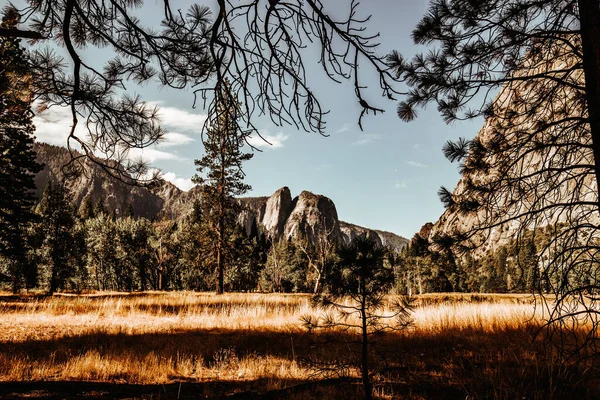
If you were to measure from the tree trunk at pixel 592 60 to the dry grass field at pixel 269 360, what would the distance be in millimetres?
2173

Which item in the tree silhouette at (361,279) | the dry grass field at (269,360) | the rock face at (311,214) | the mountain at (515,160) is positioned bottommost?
the dry grass field at (269,360)

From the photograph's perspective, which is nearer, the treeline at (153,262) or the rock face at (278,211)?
the treeline at (153,262)

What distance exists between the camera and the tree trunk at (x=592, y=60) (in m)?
2.63

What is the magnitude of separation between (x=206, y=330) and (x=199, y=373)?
312 cm

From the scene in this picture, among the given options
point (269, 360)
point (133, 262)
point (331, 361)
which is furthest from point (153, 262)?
point (331, 361)

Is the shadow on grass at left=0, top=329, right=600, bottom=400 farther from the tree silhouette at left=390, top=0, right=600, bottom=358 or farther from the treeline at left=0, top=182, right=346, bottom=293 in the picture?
the treeline at left=0, top=182, right=346, bottom=293

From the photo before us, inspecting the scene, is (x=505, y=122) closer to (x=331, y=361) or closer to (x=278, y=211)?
(x=331, y=361)

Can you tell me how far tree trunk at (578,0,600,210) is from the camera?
263 centimetres

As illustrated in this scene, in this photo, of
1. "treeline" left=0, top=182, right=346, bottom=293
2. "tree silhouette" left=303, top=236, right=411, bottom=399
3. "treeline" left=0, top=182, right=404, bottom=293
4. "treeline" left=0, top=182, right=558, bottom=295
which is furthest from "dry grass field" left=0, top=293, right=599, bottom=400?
"treeline" left=0, top=182, right=346, bottom=293

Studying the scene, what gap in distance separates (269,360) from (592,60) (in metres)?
5.41

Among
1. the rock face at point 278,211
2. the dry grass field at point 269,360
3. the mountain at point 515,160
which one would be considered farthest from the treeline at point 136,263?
the rock face at point 278,211

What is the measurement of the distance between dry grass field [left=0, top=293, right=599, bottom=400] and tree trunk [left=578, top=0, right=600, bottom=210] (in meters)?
2.17

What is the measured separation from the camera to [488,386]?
141 inches

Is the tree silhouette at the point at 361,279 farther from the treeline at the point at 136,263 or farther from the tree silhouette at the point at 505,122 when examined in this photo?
the treeline at the point at 136,263
